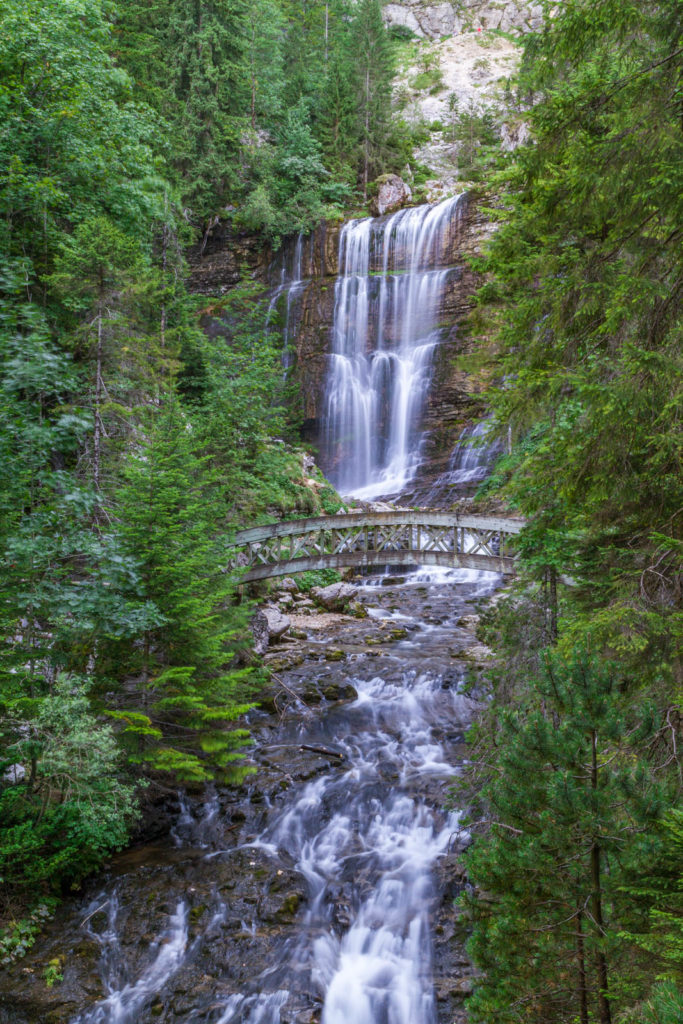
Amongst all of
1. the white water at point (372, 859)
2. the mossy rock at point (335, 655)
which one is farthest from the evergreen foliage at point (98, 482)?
the mossy rock at point (335, 655)

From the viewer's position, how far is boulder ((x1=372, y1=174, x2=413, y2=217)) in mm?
30984

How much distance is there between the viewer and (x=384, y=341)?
28.1 meters

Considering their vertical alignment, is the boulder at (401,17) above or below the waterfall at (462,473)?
above

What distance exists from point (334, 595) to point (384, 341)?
14.5 metres

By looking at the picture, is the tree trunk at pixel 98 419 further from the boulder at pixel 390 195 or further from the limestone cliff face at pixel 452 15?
the limestone cliff face at pixel 452 15

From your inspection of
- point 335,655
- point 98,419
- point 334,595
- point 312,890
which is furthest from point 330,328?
point 312,890

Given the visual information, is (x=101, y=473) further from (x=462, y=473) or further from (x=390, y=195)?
(x=390, y=195)

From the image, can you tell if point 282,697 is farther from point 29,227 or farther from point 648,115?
point 29,227

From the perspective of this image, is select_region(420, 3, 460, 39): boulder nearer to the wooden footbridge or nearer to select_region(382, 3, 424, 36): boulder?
select_region(382, 3, 424, 36): boulder

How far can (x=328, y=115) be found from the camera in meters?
33.6

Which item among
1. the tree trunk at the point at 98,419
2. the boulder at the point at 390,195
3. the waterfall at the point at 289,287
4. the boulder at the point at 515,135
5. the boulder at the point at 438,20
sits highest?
the boulder at the point at 438,20

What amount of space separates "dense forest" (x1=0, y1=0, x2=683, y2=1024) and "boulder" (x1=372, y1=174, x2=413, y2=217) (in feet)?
57.2

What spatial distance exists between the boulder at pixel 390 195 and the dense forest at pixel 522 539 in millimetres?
17442

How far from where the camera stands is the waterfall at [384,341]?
27075 millimetres
